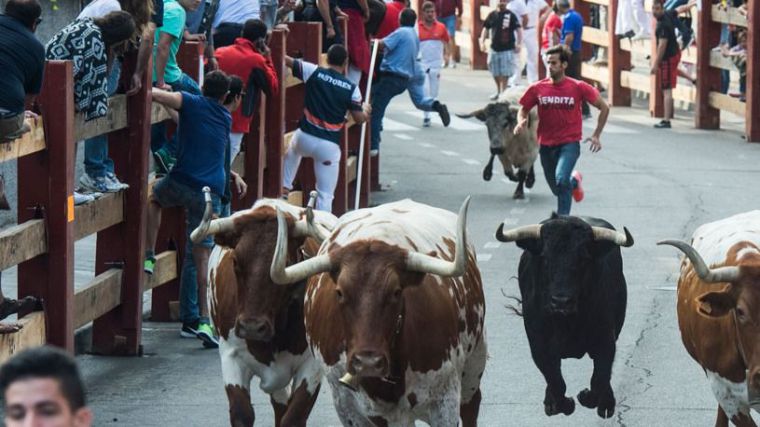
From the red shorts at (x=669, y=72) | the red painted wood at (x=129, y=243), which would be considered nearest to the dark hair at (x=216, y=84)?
the red painted wood at (x=129, y=243)

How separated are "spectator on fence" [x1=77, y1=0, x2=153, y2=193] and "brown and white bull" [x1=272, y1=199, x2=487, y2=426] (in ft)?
12.7

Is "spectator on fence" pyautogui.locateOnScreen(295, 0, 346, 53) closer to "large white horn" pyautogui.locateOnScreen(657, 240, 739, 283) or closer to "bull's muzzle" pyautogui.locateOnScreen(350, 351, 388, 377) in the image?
"large white horn" pyautogui.locateOnScreen(657, 240, 739, 283)

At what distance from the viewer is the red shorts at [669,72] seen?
97.1 feet

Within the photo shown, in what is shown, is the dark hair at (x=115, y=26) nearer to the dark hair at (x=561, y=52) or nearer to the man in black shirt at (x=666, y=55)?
the dark hair at (x=561, y=52)

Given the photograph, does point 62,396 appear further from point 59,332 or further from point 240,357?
point 59,332

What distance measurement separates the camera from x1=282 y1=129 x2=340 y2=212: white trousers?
58.0 feet

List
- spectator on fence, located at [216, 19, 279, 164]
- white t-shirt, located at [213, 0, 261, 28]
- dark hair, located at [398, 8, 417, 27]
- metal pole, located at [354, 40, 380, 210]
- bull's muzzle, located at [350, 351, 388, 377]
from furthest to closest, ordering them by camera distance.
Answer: dark hair, located at [398, 8, 417, 27] < metal pole, located at [354, 40, 380, 210] < white t-shirt, located at [213, 0, 261, 28] < spectator on fence, located at [216, 19, 279, 164] < bull's muzzle, located at [350, 351, 388, 377]

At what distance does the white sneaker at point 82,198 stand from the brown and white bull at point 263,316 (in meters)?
2.43

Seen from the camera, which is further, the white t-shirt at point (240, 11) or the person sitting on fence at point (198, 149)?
the white t-shirt at point (240, 11)

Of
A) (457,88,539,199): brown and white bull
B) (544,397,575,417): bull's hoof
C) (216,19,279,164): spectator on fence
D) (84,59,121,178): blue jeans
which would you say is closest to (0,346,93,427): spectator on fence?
(544,397,575,417): bull's hoof

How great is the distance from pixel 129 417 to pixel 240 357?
150cm

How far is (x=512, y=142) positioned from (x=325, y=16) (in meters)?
3.71

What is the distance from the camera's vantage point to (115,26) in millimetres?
12297

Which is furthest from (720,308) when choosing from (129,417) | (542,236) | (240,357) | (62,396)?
(62,396)
